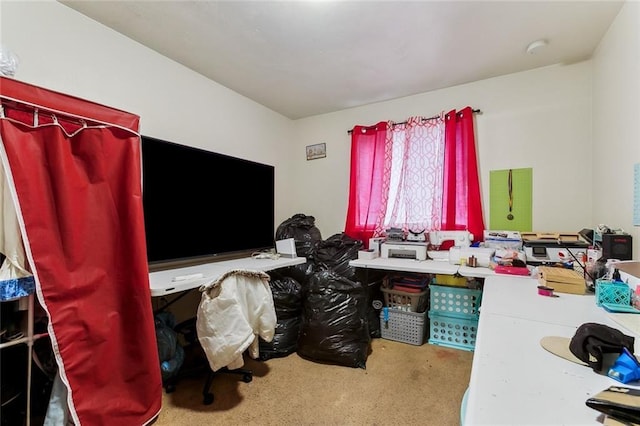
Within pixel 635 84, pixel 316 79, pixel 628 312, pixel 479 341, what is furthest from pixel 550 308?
pixel 316 79

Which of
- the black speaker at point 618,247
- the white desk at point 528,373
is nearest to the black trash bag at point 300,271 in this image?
the white desk at point 528,373

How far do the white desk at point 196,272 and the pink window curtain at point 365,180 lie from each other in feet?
2.79

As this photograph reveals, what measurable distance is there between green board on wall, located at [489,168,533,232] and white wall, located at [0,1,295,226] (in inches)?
96.2

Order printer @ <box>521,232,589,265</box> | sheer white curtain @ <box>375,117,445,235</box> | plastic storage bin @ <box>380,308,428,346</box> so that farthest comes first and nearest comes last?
sheer white curtain @ <box>375,117,445,235</box> < plastic storage bin @ <box>380,308,428,346</box> < printer @ <box>521,232,589,265</box>

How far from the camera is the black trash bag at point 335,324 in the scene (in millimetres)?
2135

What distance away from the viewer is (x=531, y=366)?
0.81m

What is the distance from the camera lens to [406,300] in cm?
265

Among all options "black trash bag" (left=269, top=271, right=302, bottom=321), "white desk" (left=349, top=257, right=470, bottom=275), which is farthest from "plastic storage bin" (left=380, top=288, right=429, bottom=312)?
"black trash bag" (left=269, top=271, right=302, bottom=321)

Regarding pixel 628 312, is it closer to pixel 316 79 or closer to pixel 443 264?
pixel 443 264

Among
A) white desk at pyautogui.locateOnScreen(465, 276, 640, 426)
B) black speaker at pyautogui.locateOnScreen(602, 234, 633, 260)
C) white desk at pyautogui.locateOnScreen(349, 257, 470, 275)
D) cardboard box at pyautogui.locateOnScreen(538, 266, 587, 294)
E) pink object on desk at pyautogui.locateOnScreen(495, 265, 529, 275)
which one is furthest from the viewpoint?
white desk at pyautogui.locateOnScreen(349, 257, 470, 275)

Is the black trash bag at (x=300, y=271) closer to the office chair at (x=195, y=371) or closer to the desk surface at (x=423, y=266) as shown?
the desk surface at (x=423, y=266)

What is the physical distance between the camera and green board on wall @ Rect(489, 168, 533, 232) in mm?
2600

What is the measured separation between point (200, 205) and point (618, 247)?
9.22 ft

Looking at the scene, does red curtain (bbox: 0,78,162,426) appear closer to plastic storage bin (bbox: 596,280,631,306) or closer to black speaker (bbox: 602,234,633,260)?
plastic storage bin (bbox: 596,280,631,306)
